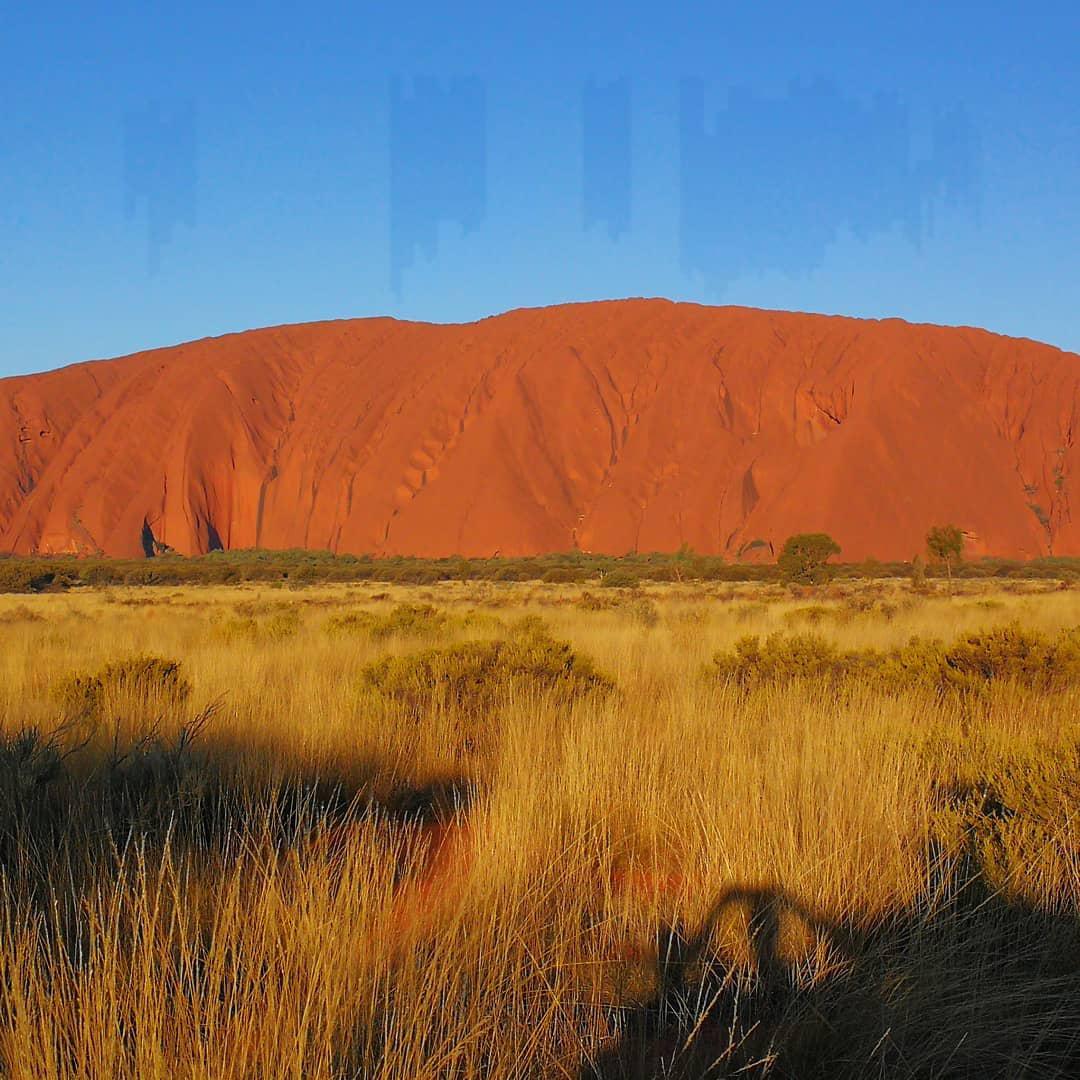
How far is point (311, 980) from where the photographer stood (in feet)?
6.51

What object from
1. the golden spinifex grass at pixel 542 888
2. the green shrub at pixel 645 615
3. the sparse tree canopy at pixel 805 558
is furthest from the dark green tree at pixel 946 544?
the golden spinifex grass at pixel 542 888

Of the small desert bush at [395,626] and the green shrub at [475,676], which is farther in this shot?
the small desert bush at [395,626]

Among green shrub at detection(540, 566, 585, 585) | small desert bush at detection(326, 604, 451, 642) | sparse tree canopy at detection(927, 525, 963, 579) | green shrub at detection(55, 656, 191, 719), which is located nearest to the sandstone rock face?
green shrub at detection(540, 566, 585, 585)

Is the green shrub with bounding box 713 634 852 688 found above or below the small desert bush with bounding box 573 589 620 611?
above

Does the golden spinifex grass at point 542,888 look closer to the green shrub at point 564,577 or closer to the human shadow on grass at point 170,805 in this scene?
the human shadow on grass at point 170,805

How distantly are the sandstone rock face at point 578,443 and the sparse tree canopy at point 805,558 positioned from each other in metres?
23.1

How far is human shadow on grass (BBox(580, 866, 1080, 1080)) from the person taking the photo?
2.11 m

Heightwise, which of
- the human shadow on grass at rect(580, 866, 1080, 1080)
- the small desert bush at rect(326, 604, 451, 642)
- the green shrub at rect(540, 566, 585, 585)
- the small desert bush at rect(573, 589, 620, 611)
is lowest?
the green shrub at rect(540, 566, 585, 585)

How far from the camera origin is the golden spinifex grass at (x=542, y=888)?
6.49 ft

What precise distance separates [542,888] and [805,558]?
32612 millimetres

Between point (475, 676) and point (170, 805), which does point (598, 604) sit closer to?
point (475, 676)

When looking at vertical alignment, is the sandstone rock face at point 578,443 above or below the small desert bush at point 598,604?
above

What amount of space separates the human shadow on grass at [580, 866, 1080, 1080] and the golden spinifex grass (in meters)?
0.01

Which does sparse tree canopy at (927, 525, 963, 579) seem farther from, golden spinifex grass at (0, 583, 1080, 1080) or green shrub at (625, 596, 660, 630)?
golden spinifex grass at (0, 583, 1080, 1080)
